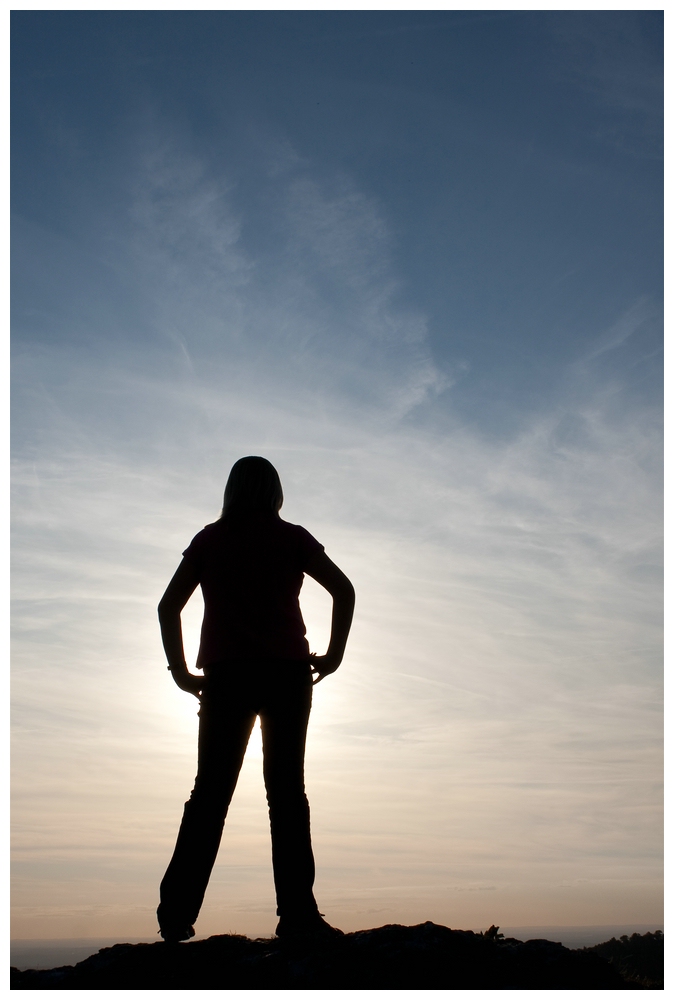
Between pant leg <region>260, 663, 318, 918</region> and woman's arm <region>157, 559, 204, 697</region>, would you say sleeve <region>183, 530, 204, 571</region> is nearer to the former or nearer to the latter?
woman's arm <region>157, 559, 204, 697</region>

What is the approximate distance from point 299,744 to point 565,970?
182 cm

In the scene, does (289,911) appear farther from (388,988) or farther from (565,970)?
(565,970)

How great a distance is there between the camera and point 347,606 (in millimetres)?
5160

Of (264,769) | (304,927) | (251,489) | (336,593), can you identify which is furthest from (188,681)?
(304,927)

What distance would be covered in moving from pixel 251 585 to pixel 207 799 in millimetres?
1281

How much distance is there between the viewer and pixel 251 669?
15.9ft

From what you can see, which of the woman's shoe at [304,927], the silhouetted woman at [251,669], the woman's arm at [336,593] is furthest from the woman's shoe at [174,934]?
the woman's arm at [336,593]

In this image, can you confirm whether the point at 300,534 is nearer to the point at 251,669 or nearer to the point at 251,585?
the point at 251,585

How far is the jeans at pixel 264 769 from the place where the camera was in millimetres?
4668

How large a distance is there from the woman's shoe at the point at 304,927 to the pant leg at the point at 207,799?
1.62ft

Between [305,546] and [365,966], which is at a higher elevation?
[305,546]

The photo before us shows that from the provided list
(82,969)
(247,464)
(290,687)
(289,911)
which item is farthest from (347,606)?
(82,969)

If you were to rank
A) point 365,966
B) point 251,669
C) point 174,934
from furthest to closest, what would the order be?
1. point 251,669
2. point 174,934
3. point 365,966

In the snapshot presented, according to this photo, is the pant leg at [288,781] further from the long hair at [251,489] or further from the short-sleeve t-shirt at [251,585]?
the long hair at [251,489]
